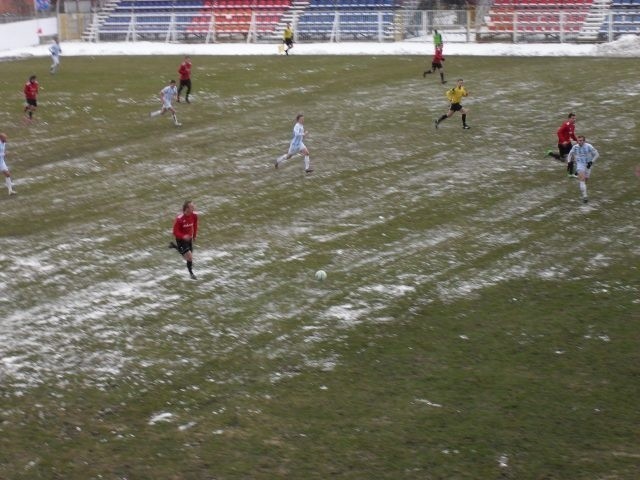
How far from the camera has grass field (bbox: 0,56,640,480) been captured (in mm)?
14969

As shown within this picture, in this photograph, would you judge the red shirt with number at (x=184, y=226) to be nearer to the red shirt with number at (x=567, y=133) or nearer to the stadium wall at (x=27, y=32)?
the red shirt with number at (x=567, y=133)

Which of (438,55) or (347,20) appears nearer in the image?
(438,55)

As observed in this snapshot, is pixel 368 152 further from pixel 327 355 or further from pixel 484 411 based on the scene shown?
pixel 484 411

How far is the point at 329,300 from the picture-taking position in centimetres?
2075

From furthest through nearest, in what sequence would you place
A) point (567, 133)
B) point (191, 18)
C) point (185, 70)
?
point (191, 18)
point (185, 70)
point (567, 133)

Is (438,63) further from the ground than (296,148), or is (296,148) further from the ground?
(438,63)

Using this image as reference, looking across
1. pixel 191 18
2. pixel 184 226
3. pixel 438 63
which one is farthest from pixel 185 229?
pixel 191 18

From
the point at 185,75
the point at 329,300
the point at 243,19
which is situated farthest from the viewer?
the point at 243,19

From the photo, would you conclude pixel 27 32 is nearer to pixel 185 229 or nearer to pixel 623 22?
pixel 623 22

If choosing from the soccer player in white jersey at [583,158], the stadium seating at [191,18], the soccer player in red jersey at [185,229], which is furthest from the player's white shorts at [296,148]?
the stadium seating at [191,18]

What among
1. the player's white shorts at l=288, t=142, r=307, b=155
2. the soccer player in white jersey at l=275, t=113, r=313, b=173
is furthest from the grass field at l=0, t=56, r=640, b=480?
the player's white shorts at l=288, t=142, r=307, b=155

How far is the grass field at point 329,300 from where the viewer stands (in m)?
15.0

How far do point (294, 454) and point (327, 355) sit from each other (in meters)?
3.65

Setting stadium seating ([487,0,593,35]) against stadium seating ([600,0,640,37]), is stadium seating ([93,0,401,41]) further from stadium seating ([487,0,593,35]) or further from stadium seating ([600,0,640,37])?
stadium seating ([600,0,640,37])
